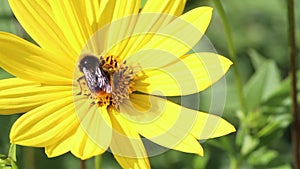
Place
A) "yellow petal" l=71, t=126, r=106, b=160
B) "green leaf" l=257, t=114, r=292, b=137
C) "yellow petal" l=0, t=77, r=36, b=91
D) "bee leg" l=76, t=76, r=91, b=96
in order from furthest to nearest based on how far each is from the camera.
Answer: "green leaf" l=257, t=114, r=292, b=137 → "bee leg" l=76, t=76, r=91, b=96 → "yellow petal" l=0, t=77, r=36, b=91 → "yellow petal" l=71, t=126, r=106, b=160

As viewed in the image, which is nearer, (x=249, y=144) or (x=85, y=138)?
(x=85, y=138)

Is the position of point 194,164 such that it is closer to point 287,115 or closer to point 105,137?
point 287,115

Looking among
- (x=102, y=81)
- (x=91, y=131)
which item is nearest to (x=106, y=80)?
(x=102, y=81)

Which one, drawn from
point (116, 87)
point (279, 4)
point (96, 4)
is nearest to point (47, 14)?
point (96, 4)

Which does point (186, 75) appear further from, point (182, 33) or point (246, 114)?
point (246, 114)

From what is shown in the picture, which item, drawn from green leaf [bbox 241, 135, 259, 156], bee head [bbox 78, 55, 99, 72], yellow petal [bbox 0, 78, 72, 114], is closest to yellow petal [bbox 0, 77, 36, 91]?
yellow petal [bbox 0, 78, 72, 114]

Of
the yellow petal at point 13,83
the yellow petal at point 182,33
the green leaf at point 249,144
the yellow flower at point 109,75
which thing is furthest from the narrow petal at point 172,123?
the green leaf at point 249,144

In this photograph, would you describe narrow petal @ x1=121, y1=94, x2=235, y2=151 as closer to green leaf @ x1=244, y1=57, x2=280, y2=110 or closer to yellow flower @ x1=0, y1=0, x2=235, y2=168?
yellow flower @ x1=0, y1=0, x2=235, y2=168
